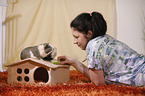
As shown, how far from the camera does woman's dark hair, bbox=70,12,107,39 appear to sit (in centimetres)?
113

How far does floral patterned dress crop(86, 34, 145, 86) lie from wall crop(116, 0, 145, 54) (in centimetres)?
185

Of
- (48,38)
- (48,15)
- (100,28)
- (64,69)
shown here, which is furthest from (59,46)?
(100,28)

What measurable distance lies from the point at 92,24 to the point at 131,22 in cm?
194

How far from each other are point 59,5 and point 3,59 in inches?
43.2

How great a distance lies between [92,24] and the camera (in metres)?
1.14

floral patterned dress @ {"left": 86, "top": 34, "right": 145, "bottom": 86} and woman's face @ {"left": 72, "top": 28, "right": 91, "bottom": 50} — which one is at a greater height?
woman's face @ {"left": 72, "top": 28, "right": 91, "bottom": 50}

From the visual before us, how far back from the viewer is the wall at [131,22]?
2.86 metres

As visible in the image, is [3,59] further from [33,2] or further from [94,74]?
[94,74]

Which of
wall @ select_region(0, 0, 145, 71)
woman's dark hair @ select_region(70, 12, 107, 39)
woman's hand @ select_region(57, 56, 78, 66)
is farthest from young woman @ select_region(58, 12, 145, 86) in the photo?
wall @ select_region(0, 0, 145, 71)

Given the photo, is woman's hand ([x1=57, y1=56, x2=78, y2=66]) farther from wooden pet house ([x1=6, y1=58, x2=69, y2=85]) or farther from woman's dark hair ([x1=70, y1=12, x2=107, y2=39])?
woman's dark hair ([x1=70, y1=12, x2=107, y2=39])

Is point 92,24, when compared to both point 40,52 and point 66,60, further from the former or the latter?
point 40,52

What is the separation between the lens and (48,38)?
266cm

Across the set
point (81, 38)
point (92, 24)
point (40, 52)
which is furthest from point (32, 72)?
point (92, 24)

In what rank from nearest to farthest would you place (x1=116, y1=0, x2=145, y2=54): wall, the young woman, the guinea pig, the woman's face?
the young woman < the woman's face < the guinea pig < (x1=116, y1=0, x2=145, y2=54): wall
